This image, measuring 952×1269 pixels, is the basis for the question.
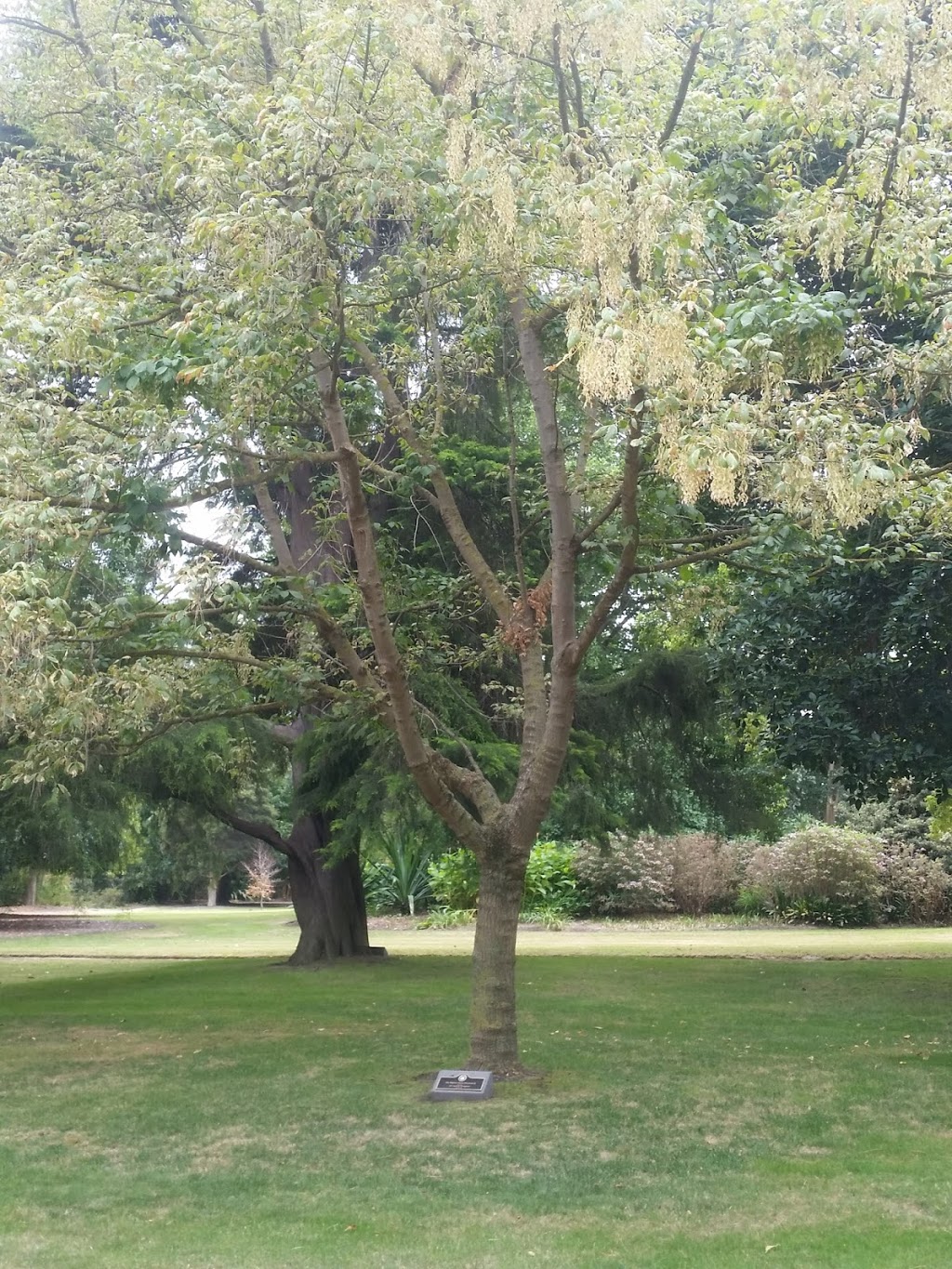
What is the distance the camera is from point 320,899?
19578 millimetres

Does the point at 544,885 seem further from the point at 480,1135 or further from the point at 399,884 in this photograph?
the point at 480,1135

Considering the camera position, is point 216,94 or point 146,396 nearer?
point 146,396

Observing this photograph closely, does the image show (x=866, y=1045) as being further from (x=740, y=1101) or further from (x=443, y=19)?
(x=443, y=19)

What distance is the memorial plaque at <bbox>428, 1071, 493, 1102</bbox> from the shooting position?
28.6 feet

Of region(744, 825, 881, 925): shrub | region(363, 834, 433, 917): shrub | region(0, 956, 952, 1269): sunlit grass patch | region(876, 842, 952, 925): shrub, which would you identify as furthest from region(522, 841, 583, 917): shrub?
region(0, 956, 952, 1269): sunlit grass patch

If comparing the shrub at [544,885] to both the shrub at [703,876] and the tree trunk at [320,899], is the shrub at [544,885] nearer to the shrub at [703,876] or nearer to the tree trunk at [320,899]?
the shrub at [703,876]

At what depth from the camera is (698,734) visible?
59.4ft

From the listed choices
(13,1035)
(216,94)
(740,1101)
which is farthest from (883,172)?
(13,1035)

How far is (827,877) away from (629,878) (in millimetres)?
5152

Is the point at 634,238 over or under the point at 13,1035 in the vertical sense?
over

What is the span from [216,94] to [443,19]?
7.28ft

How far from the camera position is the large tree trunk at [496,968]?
9352 mm

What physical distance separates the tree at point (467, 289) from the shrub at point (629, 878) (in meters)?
22.3

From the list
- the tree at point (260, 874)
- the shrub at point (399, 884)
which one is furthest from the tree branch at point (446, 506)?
the tree at point (260, 874)
